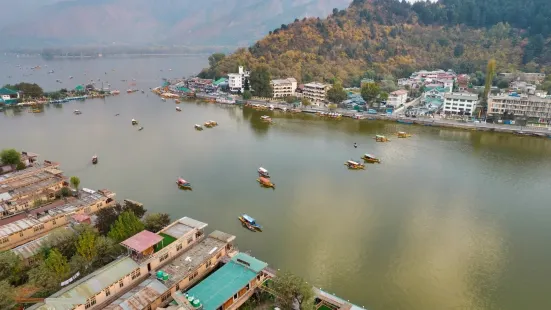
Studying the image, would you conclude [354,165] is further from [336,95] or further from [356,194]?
[336,95]

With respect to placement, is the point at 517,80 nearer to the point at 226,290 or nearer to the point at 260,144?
the point at 260,144

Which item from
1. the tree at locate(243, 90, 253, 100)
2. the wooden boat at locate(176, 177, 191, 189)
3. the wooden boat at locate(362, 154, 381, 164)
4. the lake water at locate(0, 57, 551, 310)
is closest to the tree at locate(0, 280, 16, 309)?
the lake water at locate(0, 57, 551, 310)

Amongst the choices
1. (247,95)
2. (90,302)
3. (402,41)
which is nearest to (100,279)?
(90,302)

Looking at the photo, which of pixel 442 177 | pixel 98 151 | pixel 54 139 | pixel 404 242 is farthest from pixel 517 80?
pixel 54 139

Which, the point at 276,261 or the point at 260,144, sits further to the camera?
the point at 260,144

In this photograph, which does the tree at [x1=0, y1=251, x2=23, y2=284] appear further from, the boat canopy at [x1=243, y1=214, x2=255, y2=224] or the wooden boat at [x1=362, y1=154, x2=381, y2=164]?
the wooden boat at [x1=362, y1=154, x2=381, y2=164]

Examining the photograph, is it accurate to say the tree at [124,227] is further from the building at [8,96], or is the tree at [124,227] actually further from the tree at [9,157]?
the building at [8,96]
